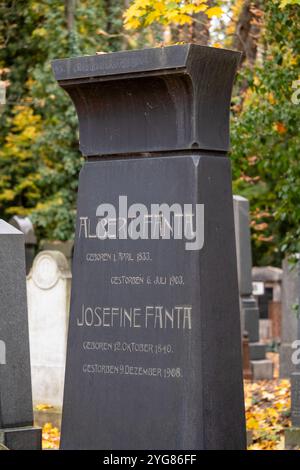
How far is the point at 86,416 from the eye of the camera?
6793mm

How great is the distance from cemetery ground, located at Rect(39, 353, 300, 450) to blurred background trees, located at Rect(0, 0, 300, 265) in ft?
5.83

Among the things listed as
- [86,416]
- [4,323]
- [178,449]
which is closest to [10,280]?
[4,323]

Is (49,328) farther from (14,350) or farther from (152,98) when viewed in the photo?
(152,98)

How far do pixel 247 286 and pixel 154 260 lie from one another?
11022 mm

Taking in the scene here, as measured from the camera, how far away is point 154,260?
656 cm

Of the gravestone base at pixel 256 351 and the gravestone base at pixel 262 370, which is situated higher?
the gravestone base at pixel 256 351

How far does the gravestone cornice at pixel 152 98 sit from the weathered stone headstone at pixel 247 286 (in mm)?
9590

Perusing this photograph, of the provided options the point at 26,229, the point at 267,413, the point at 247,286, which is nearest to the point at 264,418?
the point at 267,413

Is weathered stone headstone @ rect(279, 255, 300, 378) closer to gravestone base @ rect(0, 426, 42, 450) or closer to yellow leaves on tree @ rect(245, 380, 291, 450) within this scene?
yellow leaves on tree @ rect(245, 380, 291, 450)

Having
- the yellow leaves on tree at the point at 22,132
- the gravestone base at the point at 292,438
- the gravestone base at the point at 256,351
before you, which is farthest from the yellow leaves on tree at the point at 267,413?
the yellow leaves on tree at the point at 22,132

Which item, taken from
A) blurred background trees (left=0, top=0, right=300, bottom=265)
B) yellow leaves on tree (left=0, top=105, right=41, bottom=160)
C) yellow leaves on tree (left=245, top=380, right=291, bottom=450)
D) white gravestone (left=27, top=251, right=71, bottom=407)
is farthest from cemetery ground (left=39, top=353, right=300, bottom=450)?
yellow leaves on tree (left=0, top=105, right=41, bottom=160)

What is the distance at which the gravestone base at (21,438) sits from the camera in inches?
331

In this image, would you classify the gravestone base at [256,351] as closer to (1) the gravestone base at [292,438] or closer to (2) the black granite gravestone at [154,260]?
(1) the gravestone base at [292,438]

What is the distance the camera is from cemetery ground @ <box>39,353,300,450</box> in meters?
10.7
